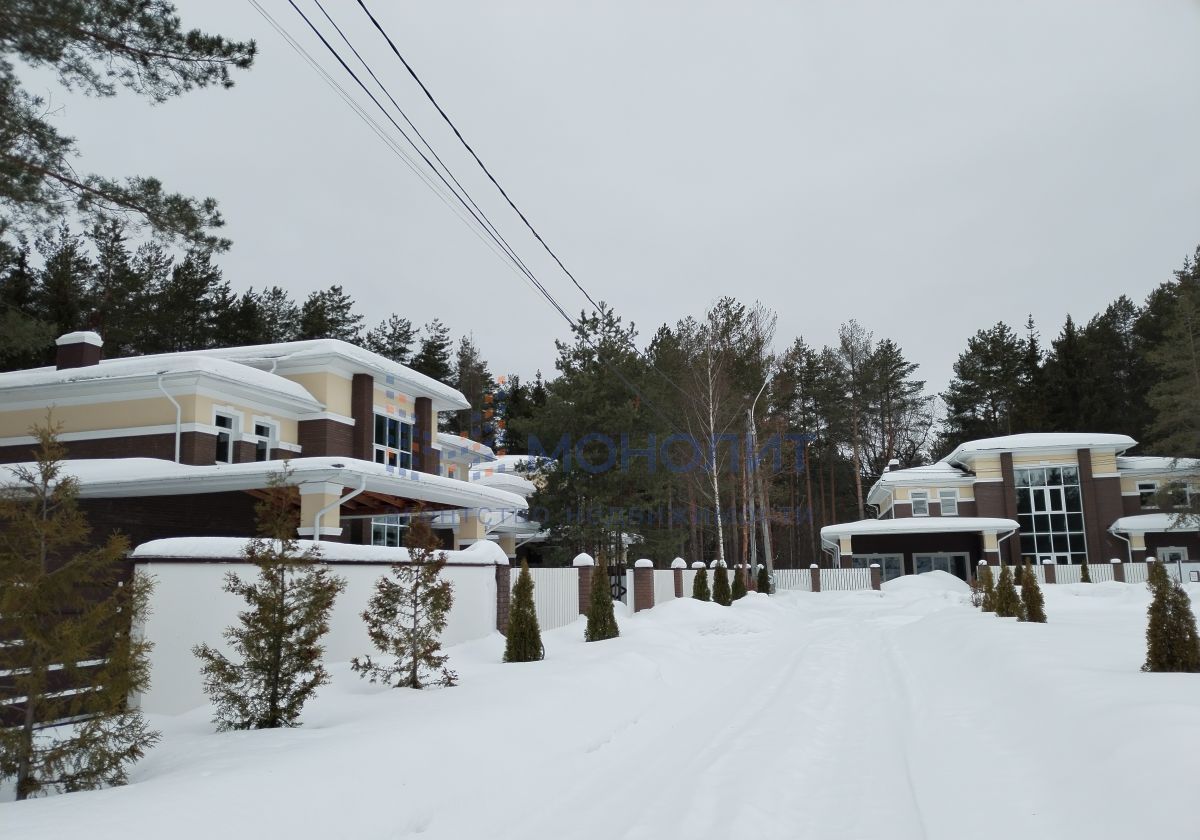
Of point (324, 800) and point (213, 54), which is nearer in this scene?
point (324, 800)

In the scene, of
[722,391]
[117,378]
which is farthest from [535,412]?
[117,378]

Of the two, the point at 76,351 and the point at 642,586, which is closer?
the point at 76,351

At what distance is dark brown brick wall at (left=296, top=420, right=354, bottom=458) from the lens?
71.7 ft

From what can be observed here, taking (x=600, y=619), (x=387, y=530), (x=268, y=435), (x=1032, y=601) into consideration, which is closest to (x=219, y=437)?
(x=268, y=435)

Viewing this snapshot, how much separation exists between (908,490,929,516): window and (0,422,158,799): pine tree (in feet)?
142

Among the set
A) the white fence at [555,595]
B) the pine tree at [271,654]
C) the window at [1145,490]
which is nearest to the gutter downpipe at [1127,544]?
the window at [1145,490]

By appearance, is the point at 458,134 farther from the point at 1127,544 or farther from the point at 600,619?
the point at 1127,544

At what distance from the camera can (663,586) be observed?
79.3ft

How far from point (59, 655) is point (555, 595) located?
12.6m

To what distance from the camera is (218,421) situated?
781 inches

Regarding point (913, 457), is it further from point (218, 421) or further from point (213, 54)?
point (213, 54)

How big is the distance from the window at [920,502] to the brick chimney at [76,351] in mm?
38909

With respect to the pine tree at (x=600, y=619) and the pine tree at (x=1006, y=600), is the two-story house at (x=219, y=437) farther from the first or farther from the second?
the pine tree at (x=1006, y=600)

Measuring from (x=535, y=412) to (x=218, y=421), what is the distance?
11454mm
